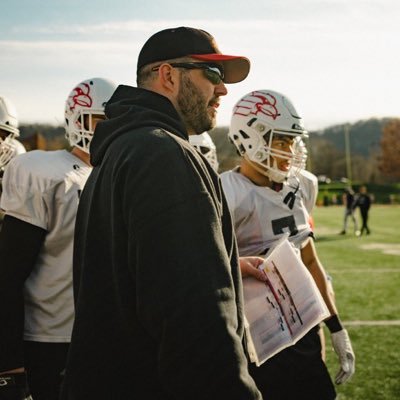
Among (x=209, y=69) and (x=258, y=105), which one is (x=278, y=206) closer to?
(x=258, y=105)

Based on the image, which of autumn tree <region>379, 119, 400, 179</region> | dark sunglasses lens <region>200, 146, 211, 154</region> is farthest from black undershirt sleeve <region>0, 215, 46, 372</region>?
autumn tree <region>379, 119, 400, 179</region>

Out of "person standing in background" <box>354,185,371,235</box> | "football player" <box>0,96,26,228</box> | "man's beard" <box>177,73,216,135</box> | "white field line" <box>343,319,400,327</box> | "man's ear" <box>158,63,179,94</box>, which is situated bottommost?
"person standing in background" <box>354,185,371,235</box>

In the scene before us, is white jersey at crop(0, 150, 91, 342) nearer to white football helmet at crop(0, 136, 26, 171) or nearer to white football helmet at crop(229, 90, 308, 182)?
white football helmet at crop(0, 136, 26, 171)

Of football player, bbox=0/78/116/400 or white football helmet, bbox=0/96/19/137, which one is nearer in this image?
football player, bbox=0/78/116/400

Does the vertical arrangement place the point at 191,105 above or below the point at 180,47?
below

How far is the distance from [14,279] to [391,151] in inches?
4084

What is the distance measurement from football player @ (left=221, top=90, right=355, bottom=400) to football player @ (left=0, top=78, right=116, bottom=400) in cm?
86

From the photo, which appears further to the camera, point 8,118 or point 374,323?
point 374,323

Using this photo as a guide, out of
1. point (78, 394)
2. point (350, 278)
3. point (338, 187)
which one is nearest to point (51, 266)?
point (78, 394)

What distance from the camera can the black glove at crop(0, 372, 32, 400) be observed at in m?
2.50

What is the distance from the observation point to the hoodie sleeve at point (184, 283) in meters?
1.36

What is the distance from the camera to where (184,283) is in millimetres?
1369

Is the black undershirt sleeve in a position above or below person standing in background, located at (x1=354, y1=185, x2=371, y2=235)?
above

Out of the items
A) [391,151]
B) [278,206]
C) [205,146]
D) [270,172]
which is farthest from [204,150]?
[391,151]
